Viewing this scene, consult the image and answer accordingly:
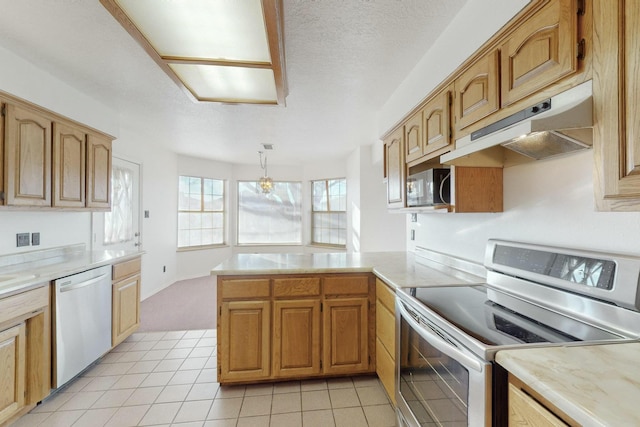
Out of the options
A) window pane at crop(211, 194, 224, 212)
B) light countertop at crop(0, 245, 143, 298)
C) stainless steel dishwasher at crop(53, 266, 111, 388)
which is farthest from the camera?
window pane at crop(211, 194, 224, 212)

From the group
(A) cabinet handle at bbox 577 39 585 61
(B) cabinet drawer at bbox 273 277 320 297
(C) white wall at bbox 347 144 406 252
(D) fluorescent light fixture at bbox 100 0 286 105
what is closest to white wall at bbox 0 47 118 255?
(D) fluorescent light fixture at bbox 100 0 286 105

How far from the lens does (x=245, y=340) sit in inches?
79.5

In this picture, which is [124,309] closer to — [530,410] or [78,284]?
[78,284]

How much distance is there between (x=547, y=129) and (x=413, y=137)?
1239 mm

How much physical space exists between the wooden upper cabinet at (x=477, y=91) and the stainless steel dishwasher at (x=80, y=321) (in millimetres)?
2857

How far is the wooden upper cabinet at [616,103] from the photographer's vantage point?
74 cm

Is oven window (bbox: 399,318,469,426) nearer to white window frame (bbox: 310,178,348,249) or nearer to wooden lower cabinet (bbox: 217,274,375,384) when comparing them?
wooden lower cabinet (bbox: 217,274,375,384)

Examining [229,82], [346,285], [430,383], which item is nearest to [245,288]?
[346,285]

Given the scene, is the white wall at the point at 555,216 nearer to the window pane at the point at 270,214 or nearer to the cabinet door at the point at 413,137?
the cabinet door at the point at 413,137

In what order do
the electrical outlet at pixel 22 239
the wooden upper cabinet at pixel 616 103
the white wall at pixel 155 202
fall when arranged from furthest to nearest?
the white wall at pixel 155 202
the electrical outlet at pixel 22 239
the wooden upper cabinet at pixel 616 103

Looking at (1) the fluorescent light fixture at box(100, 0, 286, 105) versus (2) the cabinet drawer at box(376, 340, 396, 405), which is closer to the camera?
(1) the fluorescent light fixture at box(100, 0, 286, 105)

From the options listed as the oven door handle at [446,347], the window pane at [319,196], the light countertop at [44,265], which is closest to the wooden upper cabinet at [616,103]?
the oven door handle at [446,347]

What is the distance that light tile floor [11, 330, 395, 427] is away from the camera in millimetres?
1755

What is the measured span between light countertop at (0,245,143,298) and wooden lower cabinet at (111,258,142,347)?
0.35 feet
